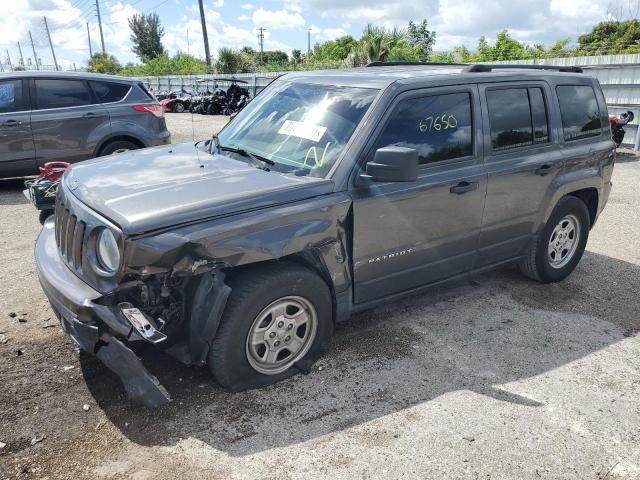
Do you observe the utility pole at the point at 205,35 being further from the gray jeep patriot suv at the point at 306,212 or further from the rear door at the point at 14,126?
the gray jeep patriot suv at the point at 306,212

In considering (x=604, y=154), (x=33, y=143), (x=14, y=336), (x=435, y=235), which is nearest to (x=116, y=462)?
(x=14, y=336)

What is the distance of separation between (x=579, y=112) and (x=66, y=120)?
6978mm

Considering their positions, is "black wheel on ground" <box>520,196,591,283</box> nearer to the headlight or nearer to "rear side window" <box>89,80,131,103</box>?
the headlight

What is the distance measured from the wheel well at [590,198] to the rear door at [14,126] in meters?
7.42

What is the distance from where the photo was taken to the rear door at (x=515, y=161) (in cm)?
426

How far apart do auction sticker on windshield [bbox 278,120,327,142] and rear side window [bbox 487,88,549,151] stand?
4.69ft

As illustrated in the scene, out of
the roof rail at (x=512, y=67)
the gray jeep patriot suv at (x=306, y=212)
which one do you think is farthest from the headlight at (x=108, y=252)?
the roof rail at (x=512, y=67)

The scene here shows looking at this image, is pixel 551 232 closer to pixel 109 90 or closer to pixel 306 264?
pixel 306 264

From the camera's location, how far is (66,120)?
8164 mm

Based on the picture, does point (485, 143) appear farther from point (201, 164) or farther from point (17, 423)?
point (17, 423)

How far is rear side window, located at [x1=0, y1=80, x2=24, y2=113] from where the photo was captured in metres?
7.98

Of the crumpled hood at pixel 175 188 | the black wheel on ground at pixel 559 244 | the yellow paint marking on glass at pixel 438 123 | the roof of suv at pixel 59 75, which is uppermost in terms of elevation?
the roof of suv at pixel 59 75

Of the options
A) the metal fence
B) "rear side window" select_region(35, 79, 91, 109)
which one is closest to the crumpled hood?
"rear side window" select_region(35, 79, 91, 109)

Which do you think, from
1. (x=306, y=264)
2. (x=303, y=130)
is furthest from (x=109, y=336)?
(x=303, y=130)
